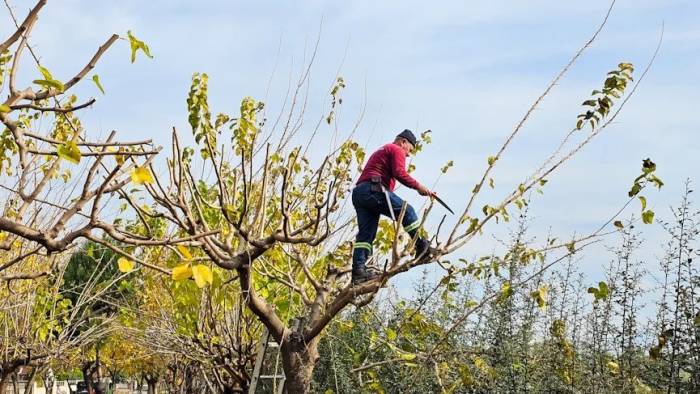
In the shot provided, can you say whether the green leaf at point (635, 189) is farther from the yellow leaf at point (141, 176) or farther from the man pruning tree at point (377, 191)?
the yellow leaf at point (141, 176)

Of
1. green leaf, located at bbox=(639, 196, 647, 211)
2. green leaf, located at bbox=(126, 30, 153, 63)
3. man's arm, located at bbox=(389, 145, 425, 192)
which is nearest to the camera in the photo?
green leaf, located at bbox=(126, 30, 153, 63)

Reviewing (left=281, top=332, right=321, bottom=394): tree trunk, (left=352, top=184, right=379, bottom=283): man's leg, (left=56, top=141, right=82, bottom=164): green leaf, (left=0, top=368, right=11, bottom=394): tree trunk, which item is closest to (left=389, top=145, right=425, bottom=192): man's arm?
(left=352, top=184, right=379, bottom=283): man's leg

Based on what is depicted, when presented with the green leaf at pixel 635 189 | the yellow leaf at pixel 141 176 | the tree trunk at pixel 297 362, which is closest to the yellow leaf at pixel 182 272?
the yellow leaf at pixel 141 176

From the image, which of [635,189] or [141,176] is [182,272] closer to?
[141,176]

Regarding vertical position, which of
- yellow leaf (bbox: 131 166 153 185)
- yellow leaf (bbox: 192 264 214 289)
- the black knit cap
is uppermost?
the black knit cap

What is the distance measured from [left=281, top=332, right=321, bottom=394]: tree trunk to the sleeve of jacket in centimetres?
133

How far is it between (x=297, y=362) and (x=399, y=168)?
1.56 m

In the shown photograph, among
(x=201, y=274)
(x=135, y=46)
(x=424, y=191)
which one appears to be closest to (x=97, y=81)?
(x=135, y=46)

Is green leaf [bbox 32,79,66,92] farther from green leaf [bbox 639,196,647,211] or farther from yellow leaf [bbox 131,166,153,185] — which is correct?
green leaf [bbox 639,196,647,211]

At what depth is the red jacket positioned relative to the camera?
601 cm

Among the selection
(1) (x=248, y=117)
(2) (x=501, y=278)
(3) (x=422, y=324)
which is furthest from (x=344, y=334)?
A: (1) (x=248, y=117)

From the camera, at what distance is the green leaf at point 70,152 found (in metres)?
2.25

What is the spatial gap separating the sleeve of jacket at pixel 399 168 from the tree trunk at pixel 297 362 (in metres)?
1.33

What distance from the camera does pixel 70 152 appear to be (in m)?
2.26
